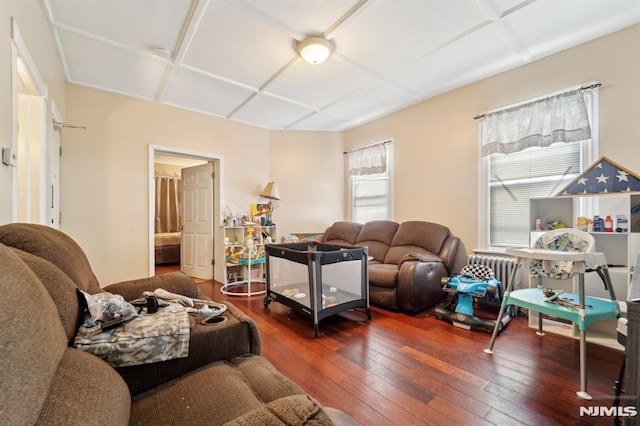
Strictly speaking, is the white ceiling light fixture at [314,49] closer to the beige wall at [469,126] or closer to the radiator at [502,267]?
the beige wall at [469,126]

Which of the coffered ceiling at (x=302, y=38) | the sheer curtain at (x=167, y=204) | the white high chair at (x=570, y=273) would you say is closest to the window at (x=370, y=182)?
the coffered ceiling at (x=302, y=38)

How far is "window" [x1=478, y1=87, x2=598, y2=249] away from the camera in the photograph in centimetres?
250

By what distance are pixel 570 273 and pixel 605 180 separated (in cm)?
105

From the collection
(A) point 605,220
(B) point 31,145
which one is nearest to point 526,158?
(A) point 605,220

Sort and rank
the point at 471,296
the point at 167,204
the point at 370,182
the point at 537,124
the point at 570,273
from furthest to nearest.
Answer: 1. the point at 167,204
2. the point at 370,182
3. the point at 537,124
4. the point at 471,296
5. the point at 570,273

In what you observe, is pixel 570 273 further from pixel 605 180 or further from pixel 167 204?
pixel 167 204

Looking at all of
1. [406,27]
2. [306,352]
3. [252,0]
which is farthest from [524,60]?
[306,352]

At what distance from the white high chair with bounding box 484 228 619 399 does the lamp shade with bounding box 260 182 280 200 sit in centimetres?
351

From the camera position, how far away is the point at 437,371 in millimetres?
1812

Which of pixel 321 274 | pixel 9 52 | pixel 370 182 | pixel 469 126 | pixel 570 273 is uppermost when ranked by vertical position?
pixel 469 126

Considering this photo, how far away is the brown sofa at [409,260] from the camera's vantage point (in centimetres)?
283

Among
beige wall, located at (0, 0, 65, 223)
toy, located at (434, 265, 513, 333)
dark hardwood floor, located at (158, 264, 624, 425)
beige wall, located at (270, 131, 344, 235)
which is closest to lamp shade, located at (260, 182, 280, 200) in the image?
beige wall, located at (270, 131, 344, 235)

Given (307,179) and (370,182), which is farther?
(307,179)

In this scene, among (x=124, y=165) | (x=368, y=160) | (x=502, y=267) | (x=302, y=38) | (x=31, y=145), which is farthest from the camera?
(x=368, y=160)
